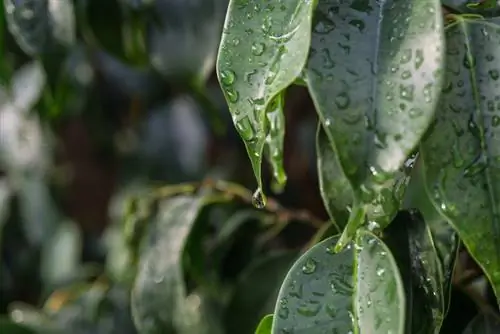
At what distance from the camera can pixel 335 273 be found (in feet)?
1.74

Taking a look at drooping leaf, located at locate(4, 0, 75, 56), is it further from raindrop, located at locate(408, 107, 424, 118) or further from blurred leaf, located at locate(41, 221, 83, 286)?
blurred leaf, located at locate(41, 221, 83, 286)

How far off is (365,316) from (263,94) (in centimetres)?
14

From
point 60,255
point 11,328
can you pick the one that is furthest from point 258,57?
point 60,255

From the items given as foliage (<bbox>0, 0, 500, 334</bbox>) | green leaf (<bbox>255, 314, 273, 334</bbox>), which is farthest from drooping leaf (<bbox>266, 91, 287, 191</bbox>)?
green leaf (<bbox>255, 314, 273, 334</bbox>)

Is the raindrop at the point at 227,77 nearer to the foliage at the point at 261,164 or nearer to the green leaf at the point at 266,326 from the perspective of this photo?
the foliage at the point at 261,164

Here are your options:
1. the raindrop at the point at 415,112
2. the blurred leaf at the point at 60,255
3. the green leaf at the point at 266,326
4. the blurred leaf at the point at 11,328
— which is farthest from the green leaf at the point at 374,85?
the blurred leaf at the point at 60,255

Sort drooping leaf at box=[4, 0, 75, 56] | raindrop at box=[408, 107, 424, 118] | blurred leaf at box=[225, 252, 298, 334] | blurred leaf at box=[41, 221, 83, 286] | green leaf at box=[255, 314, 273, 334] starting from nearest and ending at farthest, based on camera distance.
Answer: raindrop at box=[408, 107, 424, 118]
green leaf at box=[255, 314, 273, 334]
drooping leaf at box=[4, 0, 75, 56]
blurred leaf at box=[225, 252, 298, 334]
blurred leaf at box=[41, 221, 83, 286]

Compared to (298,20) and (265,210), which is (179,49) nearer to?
(265,210)

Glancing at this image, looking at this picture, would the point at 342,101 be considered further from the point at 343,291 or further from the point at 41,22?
the point at 41,22

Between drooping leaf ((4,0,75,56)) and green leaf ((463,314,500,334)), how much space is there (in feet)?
1.61

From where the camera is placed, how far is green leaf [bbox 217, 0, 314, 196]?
0.49m

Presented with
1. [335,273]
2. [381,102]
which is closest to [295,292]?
[335,273]

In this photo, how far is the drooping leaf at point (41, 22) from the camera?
2.68ft

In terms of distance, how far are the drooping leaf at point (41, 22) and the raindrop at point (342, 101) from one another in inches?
17.3
